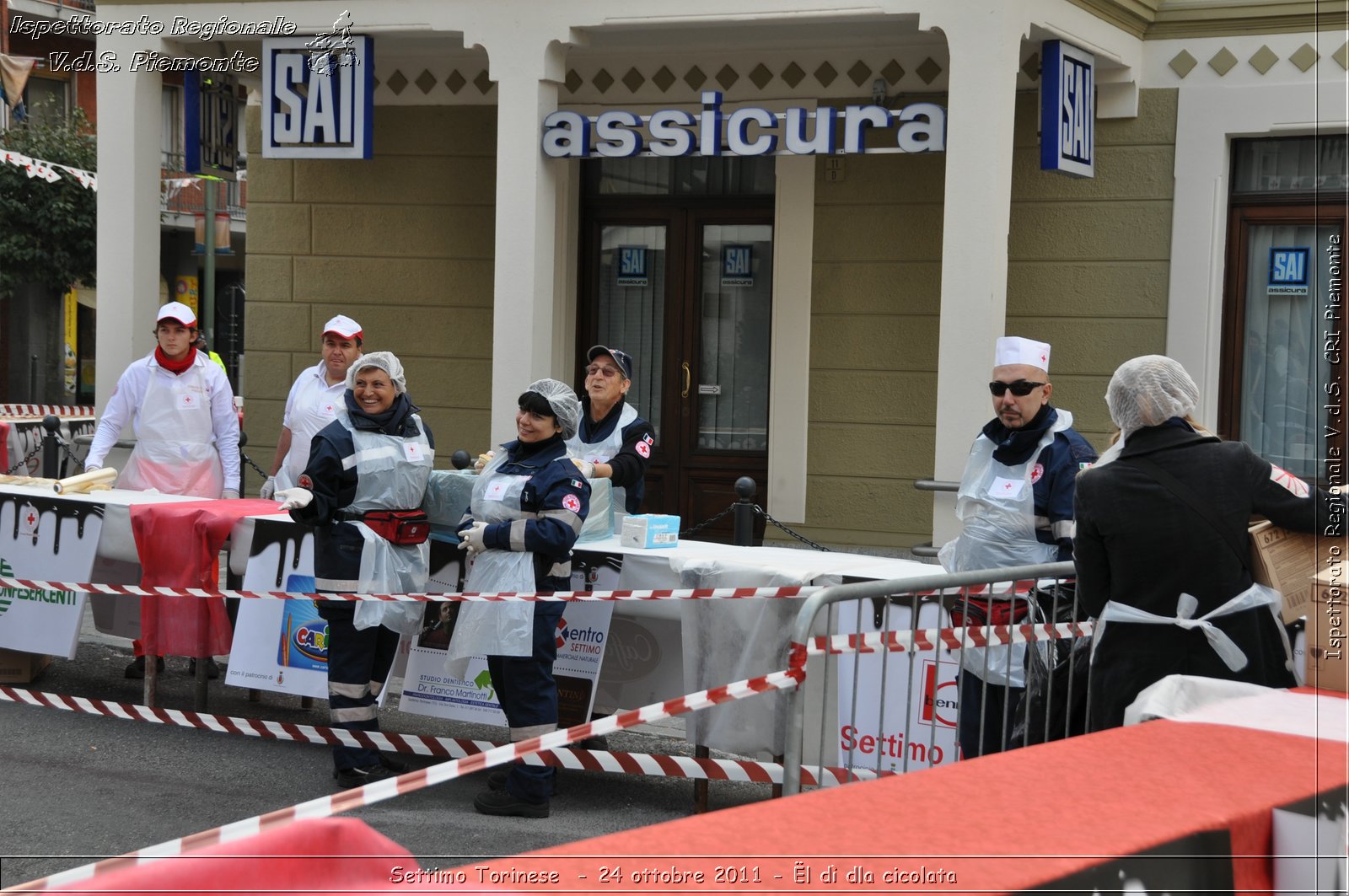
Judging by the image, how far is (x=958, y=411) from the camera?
8.92 meters

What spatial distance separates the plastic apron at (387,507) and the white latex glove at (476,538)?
49 cm

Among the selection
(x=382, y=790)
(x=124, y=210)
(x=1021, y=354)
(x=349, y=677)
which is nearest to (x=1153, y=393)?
(x=1021, y=354)

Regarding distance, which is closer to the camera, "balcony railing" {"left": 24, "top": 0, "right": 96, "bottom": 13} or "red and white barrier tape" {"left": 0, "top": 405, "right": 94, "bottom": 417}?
"red and white barrier tape" {"left": 0, "top": 405, "right": 94, "bottom": 417}

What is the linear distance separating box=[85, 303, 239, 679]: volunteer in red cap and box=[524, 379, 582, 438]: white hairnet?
3269 millimetres

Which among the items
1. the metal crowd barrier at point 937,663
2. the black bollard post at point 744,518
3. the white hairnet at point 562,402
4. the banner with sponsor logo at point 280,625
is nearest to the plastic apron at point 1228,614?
the metal crowd barrier at point 937,663

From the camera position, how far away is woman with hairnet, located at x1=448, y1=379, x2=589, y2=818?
5605mm

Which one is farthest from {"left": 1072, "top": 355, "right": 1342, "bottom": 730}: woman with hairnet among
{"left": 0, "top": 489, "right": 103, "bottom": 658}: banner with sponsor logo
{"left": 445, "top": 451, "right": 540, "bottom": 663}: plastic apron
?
{"left": 0, "top": 489, "right": 103, "bottom": 658}: banner with sponsor logo

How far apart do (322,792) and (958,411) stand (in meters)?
4.68

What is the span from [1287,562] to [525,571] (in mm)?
2844

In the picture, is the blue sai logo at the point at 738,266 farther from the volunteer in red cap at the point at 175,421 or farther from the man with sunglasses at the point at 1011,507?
the man with sunglasses at the point at 1011,507

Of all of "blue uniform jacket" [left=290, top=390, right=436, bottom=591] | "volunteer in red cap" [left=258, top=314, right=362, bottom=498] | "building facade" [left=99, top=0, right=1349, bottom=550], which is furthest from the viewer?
"building facade" [left=99, top=0, right=1349, bottom=550]

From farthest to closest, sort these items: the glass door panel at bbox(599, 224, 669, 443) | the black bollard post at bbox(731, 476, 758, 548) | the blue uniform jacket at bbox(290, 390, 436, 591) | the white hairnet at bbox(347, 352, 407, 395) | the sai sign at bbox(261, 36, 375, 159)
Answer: the glass door panel at bbox(599, 224, 669, 443), the sai sign at bbox(261, 36, 375, 159), the black bollard post at bbox(731, 476, 758, 548), the white hairnet at bbox(347, 352, 407, 395), the blue uniform jacket at bbox(290, 390, 436, 591)

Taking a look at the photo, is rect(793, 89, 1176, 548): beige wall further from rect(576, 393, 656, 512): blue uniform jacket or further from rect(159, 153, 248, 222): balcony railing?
rect(159, 153, 248, 222): balcony railing

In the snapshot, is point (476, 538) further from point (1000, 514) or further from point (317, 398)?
point (317, 398)
